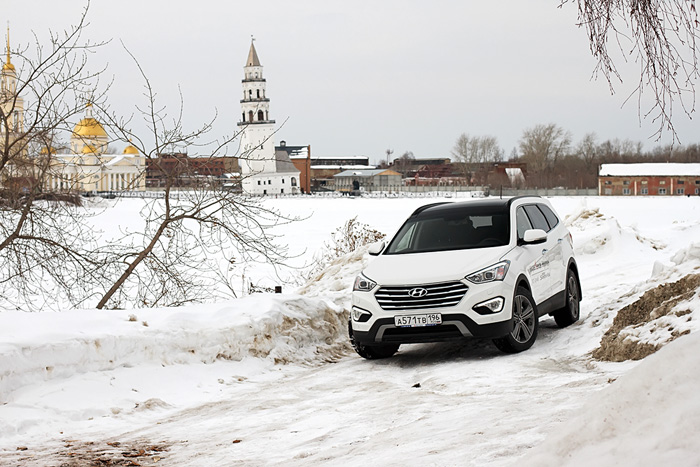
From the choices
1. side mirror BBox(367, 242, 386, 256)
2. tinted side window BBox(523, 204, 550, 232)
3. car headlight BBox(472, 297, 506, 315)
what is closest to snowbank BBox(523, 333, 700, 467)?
car headlight BBox(472, 297, 506, 315)

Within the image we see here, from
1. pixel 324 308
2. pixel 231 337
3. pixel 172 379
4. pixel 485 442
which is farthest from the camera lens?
pixel 324 308

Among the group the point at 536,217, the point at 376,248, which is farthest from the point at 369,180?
the point at 376,248

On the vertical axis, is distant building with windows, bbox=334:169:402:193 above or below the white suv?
above

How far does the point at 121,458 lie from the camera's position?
5.95 m

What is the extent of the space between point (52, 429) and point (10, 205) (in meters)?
5.94

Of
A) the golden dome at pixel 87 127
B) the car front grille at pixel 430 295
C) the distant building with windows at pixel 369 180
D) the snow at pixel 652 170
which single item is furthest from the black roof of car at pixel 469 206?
the distant building with windows at pixel 369 180

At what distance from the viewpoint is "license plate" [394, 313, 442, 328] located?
885 cm

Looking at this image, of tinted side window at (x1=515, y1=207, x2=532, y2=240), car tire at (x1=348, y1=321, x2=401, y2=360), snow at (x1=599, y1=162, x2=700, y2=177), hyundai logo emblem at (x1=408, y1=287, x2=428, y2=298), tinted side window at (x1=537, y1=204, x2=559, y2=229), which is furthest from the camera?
snow at (x1=599, y1=162, x2=700, y2=177)

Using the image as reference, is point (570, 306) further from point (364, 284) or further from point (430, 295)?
point (364, 284)

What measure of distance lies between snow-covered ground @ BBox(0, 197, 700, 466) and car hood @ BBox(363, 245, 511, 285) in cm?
105

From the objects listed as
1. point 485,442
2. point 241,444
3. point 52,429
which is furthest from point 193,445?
point 485,442

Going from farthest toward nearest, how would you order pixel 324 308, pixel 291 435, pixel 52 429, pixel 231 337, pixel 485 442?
1. pixel 324 308
2. pixel 231 337
3. pixel 52 429
4. pixel 291 435
5. pixel 485 442

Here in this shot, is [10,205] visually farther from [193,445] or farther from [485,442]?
[485,442]

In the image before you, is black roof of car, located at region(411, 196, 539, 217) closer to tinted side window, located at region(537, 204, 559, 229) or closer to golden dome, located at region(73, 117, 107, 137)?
tinted side window, located at region(537, 204, 559, 229)
